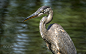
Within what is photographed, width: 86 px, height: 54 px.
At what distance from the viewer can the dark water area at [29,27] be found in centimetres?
534

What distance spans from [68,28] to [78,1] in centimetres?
444

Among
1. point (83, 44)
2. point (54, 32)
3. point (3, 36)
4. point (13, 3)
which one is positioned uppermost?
point (13, 3)

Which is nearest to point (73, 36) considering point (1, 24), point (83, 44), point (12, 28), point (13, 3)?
point (83, 44)

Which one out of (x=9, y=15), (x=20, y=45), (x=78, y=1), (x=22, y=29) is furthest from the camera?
(x=78, y=1)

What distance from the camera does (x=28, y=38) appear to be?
5.90 m

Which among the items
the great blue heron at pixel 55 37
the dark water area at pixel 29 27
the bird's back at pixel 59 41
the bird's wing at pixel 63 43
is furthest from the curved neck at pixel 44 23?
the dark water area at pixel 29 27

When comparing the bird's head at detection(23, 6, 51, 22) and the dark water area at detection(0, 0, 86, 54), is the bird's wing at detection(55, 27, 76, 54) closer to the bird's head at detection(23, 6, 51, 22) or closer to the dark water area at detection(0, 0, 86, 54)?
the bird's head at detection(23, 6, 51, 22)

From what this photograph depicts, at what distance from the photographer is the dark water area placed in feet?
17.5

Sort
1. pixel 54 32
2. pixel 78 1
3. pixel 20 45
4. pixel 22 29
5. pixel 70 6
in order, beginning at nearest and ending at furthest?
pixel 54 32 < pixel 20 45 < pixel 22 29 < pixel 70 6 < pixel 78 1

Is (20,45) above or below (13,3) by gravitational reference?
below

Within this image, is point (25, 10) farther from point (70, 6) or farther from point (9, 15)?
point (70, 6)

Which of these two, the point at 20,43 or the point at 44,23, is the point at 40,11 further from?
the point at 20,43

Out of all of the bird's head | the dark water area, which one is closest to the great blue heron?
the bird's head

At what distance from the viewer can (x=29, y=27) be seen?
6590 mm
